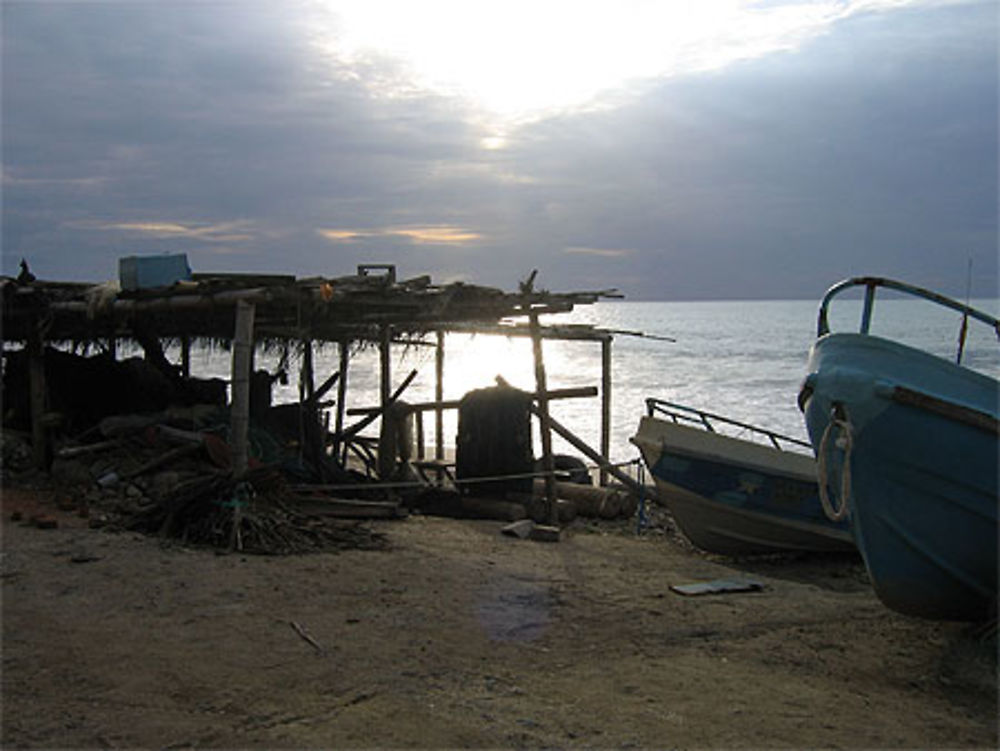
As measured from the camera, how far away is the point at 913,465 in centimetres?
639

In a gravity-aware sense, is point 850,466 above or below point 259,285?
below

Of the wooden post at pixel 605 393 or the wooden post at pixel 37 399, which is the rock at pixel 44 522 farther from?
the wooden post at pixel 605 393

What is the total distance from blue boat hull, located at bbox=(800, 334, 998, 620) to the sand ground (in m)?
0.52

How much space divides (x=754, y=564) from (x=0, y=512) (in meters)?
7.88

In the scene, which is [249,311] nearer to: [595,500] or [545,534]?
[545,534]

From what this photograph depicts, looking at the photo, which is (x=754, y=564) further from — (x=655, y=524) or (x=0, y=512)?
(x=0, y=512)

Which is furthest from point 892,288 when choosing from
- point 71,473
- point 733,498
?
point 71,473

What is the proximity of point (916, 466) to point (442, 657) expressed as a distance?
3.32m

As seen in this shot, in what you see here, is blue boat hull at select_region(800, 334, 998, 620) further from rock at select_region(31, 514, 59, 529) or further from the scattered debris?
rock at select_region(31, 514, 59, 529)

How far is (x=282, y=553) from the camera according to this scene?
829 cm

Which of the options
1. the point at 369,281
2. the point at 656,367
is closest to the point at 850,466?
the point at 369,281

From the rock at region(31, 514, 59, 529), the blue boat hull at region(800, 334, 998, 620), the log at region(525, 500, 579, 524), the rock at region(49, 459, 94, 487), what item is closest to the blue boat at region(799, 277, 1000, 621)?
the blue boat hull at region(800, 334, 998, 620)

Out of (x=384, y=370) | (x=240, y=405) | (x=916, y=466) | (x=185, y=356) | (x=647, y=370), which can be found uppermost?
(x=185, y=356)

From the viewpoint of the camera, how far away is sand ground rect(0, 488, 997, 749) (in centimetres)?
486
